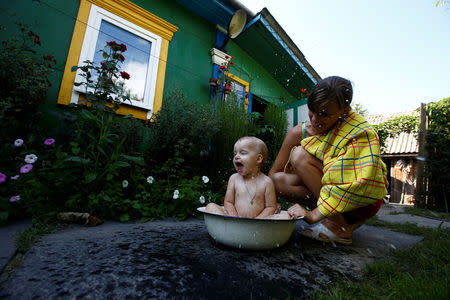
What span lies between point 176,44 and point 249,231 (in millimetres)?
4084

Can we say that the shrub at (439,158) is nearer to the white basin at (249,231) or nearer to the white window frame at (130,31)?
the white basin at (249,231)

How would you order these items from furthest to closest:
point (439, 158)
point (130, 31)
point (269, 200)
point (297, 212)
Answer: point (439, 158) < point (130, 31) < point (269, 200) < point (297, 212)

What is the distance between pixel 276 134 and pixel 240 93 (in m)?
1.50

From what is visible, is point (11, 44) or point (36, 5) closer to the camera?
point (11, 44)

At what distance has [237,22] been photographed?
4379mm

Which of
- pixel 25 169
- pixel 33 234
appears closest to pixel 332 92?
pixel 33 234

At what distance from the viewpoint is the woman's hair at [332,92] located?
1325mm

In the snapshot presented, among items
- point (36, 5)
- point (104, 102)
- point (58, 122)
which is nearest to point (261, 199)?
point (104, 102)

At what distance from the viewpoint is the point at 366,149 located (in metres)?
1.35

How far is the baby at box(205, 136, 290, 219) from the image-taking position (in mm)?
1498

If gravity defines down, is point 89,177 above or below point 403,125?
below

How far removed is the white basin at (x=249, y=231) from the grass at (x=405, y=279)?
34 cm

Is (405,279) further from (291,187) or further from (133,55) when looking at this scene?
(133,55)

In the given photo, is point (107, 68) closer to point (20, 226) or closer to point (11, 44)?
point (11, 44)
